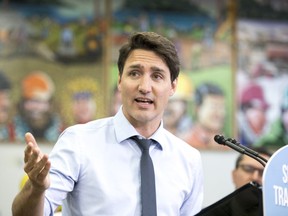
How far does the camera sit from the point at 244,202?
172cm

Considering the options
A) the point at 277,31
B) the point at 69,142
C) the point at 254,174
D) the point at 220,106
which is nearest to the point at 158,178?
the point at 69,142

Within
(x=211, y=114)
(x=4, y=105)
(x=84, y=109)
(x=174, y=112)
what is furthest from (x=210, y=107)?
(x=4, y=105)

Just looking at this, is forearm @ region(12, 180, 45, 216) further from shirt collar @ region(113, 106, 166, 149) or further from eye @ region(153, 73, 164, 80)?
eye @ region(153, 73, 164, 80)

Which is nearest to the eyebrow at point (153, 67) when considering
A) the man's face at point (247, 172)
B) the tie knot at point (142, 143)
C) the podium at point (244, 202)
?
the tie knot at point (142, 143)

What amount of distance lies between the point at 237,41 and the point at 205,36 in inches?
11.0

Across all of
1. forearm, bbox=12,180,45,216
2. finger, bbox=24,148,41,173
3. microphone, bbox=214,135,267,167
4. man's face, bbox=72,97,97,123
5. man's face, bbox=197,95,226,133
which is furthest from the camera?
man's face, bbox=197,95,226,133

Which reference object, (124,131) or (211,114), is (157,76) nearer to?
(124,131)

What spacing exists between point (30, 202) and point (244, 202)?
0.63 meters

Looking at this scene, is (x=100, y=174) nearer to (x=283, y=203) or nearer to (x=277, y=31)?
(x=283, y=203)

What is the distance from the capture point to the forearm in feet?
5.34

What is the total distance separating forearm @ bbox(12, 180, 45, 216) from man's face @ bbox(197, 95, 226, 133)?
3.21 m

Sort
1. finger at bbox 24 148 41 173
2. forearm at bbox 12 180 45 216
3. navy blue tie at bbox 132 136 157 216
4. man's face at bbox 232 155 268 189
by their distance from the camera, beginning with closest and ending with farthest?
finger at bbox 24 148 41 173 → forearm at bbox 12 180 45 216 → navy blue tie at bbox 132 136 157 216 → man's face at bbox 232 155 268 189

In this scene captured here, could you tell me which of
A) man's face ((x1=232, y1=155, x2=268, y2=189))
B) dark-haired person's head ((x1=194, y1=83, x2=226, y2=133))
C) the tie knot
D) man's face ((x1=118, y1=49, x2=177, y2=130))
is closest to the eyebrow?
man's face ((x1=118, y1=49, x2=177, y2=130))

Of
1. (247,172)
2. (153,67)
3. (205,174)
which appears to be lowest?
(205,174)
